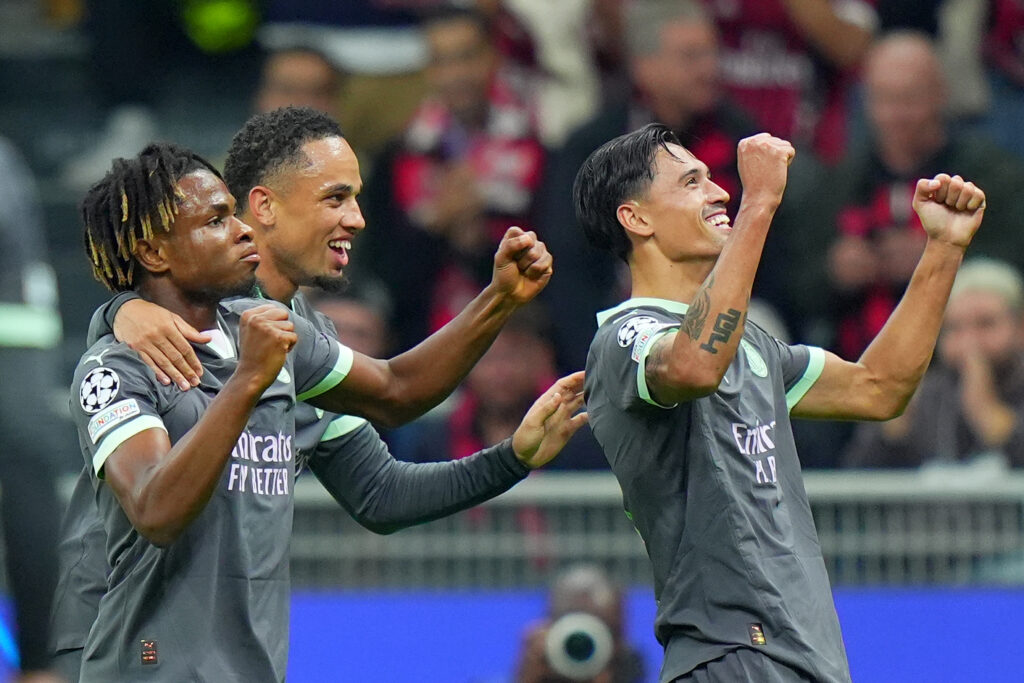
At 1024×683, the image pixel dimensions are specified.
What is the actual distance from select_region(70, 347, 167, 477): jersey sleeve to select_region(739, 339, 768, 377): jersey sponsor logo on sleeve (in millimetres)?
1457

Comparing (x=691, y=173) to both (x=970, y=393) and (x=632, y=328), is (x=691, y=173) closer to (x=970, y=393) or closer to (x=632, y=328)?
(x=632, y=328)

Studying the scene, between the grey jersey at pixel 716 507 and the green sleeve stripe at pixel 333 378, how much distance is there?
0.67 metres

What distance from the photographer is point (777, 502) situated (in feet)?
14.3

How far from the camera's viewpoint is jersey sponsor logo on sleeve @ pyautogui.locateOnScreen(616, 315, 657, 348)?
4371mm

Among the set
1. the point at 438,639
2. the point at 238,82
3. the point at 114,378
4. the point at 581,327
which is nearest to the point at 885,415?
the point at 114,378

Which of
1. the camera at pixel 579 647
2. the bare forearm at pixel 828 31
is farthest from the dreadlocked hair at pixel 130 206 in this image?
the bare forearm at pixel 828 31

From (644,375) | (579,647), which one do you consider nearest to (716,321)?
(644,375)

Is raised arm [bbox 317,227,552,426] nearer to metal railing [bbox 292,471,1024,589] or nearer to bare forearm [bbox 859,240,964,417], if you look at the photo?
bare forearm [bbox 859,240,964,417]

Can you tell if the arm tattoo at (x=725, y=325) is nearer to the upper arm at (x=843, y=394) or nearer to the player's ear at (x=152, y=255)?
the upper arm at (x=843, y=394)

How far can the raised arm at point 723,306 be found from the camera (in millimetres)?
4102

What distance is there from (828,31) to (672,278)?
182 inches

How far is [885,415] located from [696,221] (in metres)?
0.78

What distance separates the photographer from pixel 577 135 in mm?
8461

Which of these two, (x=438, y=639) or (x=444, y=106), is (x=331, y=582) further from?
(x=444, y=106)
